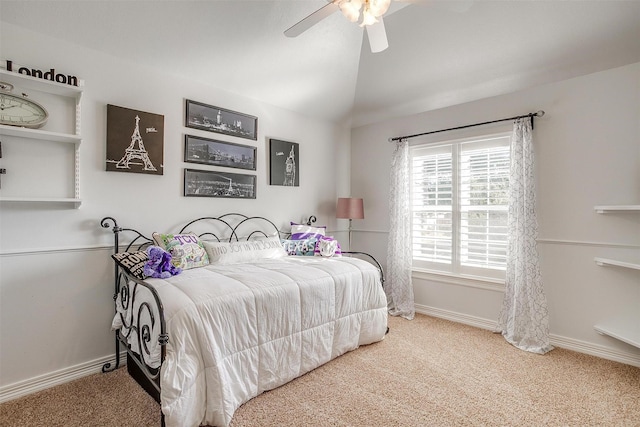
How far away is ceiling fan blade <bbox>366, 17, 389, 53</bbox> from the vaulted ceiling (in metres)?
0.29

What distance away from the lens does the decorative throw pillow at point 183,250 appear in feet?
8.10

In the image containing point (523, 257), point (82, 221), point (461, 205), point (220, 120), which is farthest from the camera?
point (461, 205)

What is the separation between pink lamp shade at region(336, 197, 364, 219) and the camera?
13.3 feet

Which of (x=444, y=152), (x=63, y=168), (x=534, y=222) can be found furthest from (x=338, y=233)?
(x=63, y=168)

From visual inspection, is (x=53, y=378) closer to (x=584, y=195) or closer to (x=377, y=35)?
(x=377, y=35)

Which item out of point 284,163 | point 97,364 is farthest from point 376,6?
point 97,364

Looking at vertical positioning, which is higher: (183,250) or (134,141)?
(134,141)

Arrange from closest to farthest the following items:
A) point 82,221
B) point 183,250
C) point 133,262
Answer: point 133,262, point 82,221, point 183,250

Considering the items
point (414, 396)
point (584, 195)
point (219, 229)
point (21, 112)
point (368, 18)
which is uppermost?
point (368, 18)

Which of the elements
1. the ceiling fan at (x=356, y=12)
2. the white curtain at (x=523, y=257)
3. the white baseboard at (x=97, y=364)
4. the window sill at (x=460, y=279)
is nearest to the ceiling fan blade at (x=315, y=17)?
the ceiling fan at (x=356, y=12)

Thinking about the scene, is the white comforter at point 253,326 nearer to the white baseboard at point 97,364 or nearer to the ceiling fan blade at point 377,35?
the white baseboard at point 97,364

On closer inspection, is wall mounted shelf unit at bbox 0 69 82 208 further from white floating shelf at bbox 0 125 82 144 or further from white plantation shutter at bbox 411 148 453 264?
white plantation shutter at bbox 411 148 453 264

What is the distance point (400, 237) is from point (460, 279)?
2.64ft

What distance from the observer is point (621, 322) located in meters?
2.59
